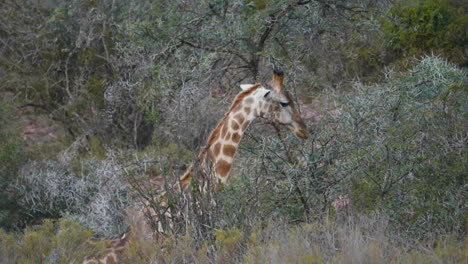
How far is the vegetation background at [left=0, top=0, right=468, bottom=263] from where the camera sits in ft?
19.6

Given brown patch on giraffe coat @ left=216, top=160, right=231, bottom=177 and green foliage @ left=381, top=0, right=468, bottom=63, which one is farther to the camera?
green foliage @ left=381, top=0, right=468, bottom=63

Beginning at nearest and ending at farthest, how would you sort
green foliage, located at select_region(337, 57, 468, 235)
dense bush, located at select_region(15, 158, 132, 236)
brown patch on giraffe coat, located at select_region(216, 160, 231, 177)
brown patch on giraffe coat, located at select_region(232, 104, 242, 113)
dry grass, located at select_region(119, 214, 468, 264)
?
1. dry grass, located at select_region(119, 214, 468, 264)
2. green foliage, located at select_region(337, 57, 468, 235)
3. brown patch on giraffe coat, located at select_region(216, 160, 231, 177)
4. brown patch on giraffe coat, located at select_region(232, 104, 242, 113)
5. dense bush, located at select_region(15, 158, 132, 236)

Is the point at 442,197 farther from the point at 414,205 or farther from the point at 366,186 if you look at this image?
the point at 366,186

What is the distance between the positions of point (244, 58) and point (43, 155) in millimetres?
4176

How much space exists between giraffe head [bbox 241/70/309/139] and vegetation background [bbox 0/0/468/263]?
0.22 m

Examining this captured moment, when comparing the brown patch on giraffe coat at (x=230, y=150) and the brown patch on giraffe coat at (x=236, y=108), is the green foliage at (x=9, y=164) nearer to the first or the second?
the brown patch on giraffe coat at (x=230, y=150)

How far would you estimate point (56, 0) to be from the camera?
1395cm

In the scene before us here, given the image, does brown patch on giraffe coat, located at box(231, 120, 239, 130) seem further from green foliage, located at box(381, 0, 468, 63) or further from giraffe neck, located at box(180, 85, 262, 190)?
green foliage, located at box(381, 0, 468, 63)

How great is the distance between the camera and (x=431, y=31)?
1348 cm

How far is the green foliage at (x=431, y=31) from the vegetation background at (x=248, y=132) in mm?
36

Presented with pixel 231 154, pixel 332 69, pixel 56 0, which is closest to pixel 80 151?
pixel 56 0

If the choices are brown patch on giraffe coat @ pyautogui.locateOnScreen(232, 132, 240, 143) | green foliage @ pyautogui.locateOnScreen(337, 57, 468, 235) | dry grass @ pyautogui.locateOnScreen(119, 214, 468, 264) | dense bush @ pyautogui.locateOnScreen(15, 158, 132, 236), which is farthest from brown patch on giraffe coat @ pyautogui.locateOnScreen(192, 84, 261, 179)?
dense bush @ pyautogui.locateOnScreen(15, 158, 132, 236)

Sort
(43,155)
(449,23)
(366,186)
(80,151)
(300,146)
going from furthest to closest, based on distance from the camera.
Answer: (449,23) → (80,151) → (43,155) → (300,146) → (366,186)

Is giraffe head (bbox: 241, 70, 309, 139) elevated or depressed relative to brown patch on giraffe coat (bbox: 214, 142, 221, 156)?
elevated
